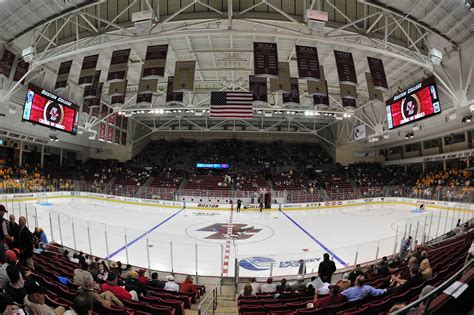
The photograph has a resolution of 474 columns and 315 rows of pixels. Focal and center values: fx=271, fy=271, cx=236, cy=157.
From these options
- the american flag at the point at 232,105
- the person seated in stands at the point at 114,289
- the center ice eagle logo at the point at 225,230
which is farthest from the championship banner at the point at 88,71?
the person seated in stands at the point at 114,289

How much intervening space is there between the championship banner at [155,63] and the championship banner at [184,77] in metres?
1.07

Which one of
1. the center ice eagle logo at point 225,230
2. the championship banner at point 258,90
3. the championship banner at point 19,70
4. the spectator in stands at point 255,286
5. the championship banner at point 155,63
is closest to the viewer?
the spectator in stands at point 255,286

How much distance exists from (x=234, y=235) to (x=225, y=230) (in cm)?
128

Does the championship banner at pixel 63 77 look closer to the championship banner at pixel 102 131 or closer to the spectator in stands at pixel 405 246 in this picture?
the championship banner at pixel 102 131

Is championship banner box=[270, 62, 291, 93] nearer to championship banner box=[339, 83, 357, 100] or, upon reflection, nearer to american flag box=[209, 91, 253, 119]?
championship banner box=[339, 83, 357, 100]

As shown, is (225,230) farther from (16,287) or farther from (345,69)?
(16,287)

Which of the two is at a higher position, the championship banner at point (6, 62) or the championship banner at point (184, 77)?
the championship banner at point (6, 62)

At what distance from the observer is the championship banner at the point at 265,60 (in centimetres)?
1013

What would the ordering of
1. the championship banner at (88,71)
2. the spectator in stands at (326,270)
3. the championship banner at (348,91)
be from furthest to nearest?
the championship banner at (348,91)
the championship banner at (88,71)
the spectator in stands at (326,270)

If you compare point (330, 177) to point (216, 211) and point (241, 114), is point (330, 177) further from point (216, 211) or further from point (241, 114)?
point (241, 114)

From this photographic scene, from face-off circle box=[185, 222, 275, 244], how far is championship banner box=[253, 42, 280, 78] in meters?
7.44

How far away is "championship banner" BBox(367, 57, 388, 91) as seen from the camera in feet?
36.4

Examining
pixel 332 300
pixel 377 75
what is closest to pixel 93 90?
pixel 377 75

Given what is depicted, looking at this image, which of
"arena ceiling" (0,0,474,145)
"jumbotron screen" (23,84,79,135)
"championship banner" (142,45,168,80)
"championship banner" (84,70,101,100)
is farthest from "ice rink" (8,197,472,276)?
"arena ceiling" (0,0,474,145)
